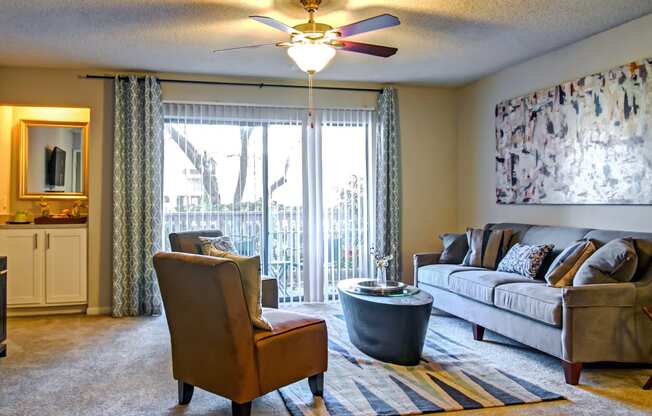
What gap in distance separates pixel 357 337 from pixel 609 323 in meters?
1.69

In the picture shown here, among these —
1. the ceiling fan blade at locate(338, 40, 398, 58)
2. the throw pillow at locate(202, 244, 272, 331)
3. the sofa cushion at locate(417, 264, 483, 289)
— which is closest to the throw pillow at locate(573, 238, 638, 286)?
the sofa cushion at locate(417, 264, 483, 289)

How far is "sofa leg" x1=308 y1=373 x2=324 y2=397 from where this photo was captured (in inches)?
115

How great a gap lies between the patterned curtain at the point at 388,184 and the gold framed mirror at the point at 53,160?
3278 millimetres

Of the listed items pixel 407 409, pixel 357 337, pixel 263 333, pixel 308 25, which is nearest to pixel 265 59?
pixel 308 25

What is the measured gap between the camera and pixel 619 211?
13.1ft

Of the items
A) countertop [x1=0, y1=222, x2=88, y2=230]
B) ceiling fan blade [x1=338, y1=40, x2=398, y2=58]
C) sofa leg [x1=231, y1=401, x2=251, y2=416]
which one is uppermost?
ceiling fan blade [x1=338, y1=40, x2=398, y2=58]

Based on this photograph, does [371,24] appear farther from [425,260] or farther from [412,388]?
[425,260]

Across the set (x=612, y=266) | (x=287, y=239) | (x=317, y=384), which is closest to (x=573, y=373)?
(x=612, y=266)

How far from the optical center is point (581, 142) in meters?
4.32

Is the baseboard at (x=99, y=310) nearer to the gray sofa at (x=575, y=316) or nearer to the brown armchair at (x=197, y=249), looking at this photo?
the brown armchair at (x=197, y=249)

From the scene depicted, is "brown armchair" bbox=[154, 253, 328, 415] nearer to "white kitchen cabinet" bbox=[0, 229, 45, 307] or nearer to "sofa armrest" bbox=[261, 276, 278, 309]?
"sofa armrest" bbox=[261, 276, 278, 309]

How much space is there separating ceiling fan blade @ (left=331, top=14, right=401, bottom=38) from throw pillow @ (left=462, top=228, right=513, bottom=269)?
98.5 inches

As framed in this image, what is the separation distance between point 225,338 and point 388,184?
373cm

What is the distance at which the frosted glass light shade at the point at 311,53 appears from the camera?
3.40 metres
